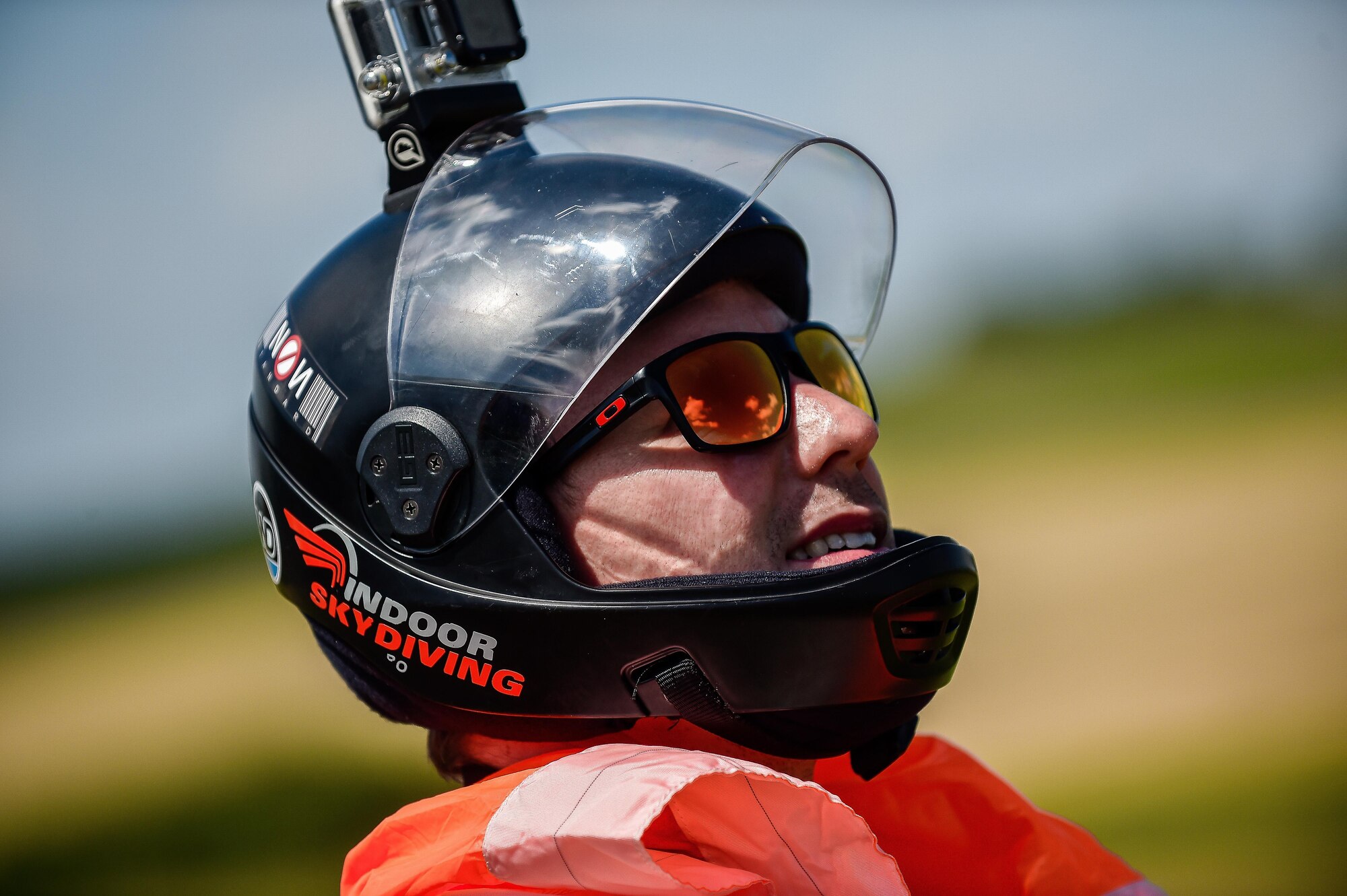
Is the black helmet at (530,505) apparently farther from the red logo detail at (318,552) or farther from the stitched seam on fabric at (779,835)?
the stitched seam on fabric at (779,835)

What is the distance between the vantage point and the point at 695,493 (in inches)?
65.6

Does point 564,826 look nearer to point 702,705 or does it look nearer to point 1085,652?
point 702,705

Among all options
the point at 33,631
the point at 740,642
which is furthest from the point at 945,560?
the point at 33,631

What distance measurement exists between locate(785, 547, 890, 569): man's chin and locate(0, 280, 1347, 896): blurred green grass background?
7.89ft

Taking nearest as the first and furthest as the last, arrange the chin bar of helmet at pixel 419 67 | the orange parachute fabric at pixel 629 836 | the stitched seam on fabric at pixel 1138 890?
the orange parachute fabric at pixel 629 836
the stitched seam on fabric at pixel 1138 890
the chin bar of helmet at pixel 419 67

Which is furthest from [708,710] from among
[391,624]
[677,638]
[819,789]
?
[391,624]

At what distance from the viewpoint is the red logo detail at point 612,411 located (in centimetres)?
166

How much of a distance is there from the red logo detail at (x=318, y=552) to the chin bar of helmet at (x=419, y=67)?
57cm

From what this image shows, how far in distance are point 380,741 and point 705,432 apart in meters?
5.87

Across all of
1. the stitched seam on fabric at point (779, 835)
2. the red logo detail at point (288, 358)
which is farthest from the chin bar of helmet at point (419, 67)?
the stitched seam on fabric at point (779, 835)

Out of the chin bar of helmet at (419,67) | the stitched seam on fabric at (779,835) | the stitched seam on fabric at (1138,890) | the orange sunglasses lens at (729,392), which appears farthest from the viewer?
the chin bar of helmet at (419,67)

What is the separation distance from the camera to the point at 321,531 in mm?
1793

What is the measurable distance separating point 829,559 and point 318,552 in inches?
31.3

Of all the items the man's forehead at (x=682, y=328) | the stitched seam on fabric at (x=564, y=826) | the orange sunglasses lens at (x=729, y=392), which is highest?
the man's forehead at (x=682, y=328)
